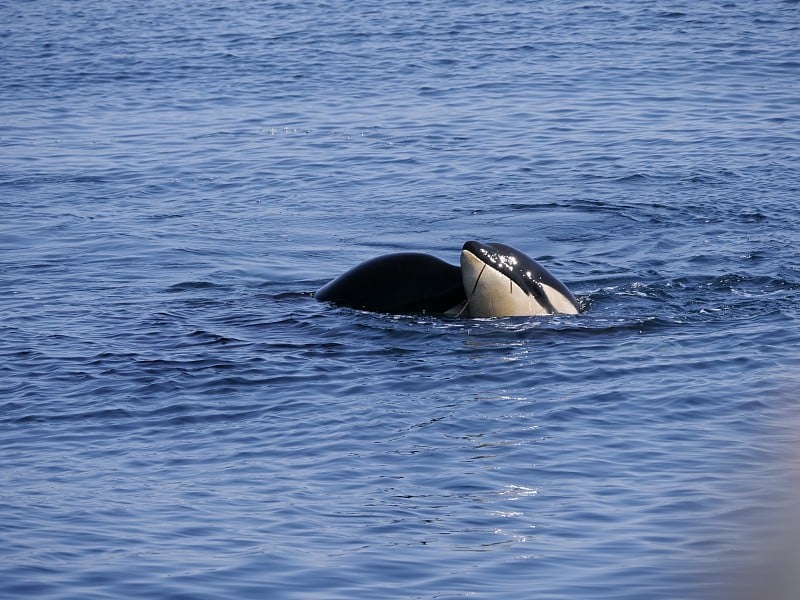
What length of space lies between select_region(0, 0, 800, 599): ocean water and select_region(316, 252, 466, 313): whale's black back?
26 cm

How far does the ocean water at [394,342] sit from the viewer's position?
7.26 metres

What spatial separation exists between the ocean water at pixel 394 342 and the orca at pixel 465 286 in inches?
7.8

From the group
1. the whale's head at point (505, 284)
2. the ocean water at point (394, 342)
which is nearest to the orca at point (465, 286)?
the whale's head at point (505, 284)

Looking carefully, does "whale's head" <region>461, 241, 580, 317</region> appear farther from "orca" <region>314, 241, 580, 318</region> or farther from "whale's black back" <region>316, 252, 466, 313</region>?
"whale's black back" <region>316, 252, 466, 313</region>

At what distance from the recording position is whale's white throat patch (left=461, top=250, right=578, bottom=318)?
11.4m

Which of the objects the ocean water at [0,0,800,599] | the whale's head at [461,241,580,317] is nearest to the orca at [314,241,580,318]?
the whale's head at [461,241,580,317]

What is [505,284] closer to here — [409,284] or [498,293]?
[498,293]

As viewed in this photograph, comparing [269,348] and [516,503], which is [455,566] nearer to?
[516,503]

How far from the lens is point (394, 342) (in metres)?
11.4

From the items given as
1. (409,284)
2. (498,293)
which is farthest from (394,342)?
(498,293)

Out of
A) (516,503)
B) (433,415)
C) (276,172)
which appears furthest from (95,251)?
(516,503)

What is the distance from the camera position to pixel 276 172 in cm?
2117

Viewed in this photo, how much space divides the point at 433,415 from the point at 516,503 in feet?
6.24

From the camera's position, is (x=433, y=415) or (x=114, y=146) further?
(x=114, y=146)
